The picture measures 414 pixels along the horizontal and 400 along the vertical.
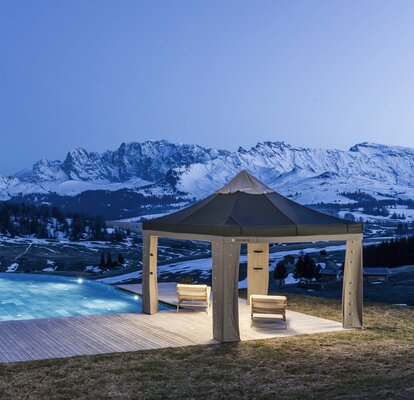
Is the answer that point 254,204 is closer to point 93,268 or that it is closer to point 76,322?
point 76,322

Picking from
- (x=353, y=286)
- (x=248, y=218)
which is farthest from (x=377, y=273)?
(x=248, y=218)

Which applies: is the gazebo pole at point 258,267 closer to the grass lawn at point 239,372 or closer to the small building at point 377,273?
the grass lawn at point 239,372

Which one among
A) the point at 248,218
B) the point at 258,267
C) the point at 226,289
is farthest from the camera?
the point at 258,267

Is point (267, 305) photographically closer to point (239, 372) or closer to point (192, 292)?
point (192, 292)

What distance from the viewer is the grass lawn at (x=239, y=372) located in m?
8.60

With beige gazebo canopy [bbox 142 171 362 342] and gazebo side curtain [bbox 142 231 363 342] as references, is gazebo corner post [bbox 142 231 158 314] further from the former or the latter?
gazebo side curtain [bbox 142 231 363 342]

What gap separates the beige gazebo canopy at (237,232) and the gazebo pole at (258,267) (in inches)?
125

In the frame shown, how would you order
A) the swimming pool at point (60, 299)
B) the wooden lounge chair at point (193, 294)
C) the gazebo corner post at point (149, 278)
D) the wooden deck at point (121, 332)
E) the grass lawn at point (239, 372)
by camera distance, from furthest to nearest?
the swimming pool at point (60, 299)
the wooden lounge chair at point (193, 294)
the gazebo corner post at point (149, 278)
the wooden deck at point (121, 332)
the grass lawn at point (239, 372)

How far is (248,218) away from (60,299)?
10.0 metres

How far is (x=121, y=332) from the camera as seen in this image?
13.5 meters

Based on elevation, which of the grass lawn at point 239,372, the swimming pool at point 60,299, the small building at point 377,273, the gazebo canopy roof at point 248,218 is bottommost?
the small building at point 377,273

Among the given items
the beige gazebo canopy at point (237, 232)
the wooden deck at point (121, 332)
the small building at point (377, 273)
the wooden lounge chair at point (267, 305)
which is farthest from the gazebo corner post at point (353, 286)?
the small building at point (377, 273)

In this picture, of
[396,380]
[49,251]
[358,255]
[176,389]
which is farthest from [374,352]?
[49,251]

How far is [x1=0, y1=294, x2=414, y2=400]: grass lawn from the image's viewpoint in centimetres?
860
